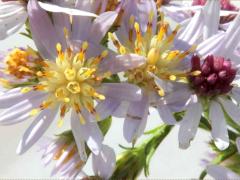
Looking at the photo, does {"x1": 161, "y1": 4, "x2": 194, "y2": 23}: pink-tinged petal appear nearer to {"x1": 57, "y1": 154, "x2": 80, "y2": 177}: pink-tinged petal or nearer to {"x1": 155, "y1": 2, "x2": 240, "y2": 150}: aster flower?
{"x1": 155, "y1": 2, "x2": 240, "y2": 150}: aster flower

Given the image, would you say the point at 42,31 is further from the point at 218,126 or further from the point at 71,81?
the point at 218,126

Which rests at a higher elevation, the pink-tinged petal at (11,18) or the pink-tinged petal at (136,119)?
the pink-tinged petal at (11,18)

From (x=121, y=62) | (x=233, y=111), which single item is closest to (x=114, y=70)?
(x=121, y=62)

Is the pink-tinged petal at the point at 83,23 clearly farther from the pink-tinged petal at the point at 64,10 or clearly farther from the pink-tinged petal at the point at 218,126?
the pink-tinged petal at the point at 218,126

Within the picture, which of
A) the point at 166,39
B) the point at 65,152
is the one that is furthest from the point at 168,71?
the point at 65,152

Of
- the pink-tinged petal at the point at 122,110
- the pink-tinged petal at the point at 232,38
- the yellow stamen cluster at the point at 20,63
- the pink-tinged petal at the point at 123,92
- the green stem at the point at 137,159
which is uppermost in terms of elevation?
the yellow stamen cluster at the point at 20,63

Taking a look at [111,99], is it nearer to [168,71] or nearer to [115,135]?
[168,71]

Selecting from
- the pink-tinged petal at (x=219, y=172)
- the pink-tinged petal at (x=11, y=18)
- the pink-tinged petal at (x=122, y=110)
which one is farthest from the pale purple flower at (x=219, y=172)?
the pink-tinged petal at (x=11, y=18)
